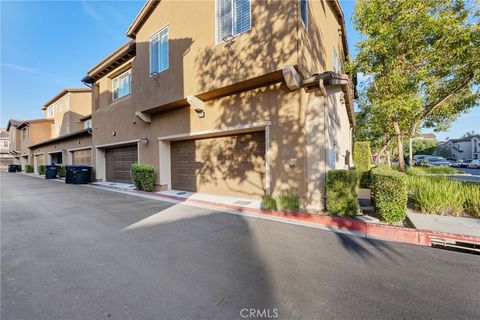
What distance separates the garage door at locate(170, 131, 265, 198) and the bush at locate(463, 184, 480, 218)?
18.8ft

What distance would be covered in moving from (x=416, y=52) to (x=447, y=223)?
8.26 metres

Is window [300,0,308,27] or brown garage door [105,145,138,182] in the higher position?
window [300,0,308,27]

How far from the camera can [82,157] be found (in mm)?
18812

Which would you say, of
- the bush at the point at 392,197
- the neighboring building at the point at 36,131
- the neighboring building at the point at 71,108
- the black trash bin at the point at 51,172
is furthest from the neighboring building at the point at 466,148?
the neighboring building at the point at 36,131

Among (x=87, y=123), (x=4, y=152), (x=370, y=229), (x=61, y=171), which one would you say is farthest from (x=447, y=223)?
(x=4, y=152)

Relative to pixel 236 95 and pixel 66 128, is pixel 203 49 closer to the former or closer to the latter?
pixel 236 95

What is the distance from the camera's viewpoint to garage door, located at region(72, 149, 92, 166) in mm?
17562

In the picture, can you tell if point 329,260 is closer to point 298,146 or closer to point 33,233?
point 298,146

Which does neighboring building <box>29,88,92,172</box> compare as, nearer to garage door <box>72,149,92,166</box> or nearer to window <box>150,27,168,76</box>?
garage door <box>72,149,92,166</box>

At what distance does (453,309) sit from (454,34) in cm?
1088

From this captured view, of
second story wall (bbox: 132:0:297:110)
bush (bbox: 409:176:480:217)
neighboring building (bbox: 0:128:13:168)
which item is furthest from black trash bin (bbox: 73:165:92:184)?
neighboring building (bbox: 0:128:13:168)

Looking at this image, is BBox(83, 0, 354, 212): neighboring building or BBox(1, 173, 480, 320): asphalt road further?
BBox(83, 0, 354, 212): neighboring building

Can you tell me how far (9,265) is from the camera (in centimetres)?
344

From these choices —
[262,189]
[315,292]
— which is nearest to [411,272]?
[315,292]
